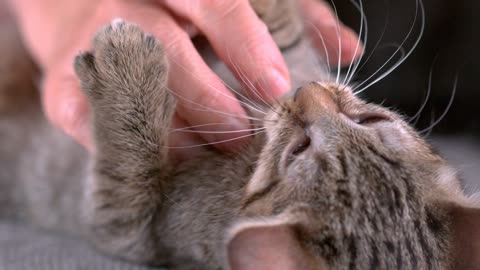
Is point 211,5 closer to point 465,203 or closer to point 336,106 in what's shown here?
point 336,106

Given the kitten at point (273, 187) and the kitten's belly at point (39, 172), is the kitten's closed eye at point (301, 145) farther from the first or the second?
the kitten's belly at point (39, 172)

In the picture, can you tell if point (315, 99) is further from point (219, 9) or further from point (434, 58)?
point (434, 58)

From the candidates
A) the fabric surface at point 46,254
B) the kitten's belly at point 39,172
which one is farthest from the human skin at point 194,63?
the kitten's belly at point 39,172

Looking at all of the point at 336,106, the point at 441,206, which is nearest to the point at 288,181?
the point at 336,106

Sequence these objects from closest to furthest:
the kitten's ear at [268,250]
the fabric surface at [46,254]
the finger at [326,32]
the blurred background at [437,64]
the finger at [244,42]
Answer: the kitten's ear at [268,250]
the finger at [244,42]
the fabric surface at [46,254]
the finger at [326,32]
the blurred background at [437,64]

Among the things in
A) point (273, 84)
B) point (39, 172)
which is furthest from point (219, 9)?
point (39, 172)

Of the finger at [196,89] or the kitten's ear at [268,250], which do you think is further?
the finger at [196,89]
